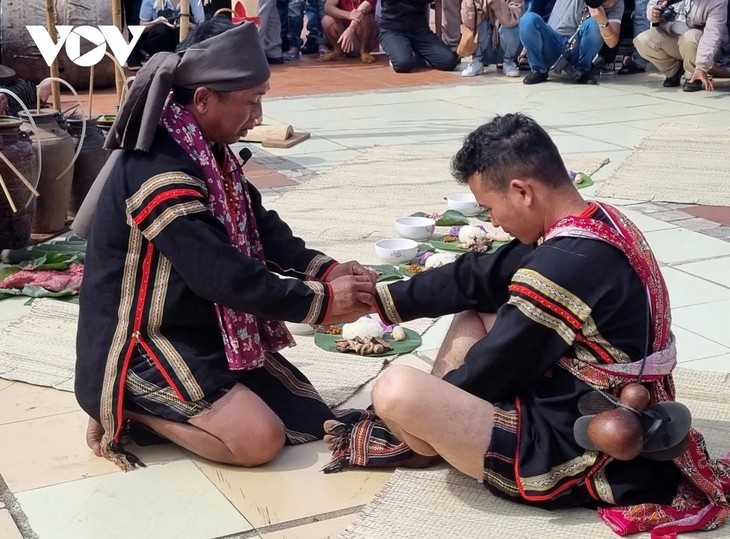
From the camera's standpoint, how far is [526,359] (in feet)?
8.14

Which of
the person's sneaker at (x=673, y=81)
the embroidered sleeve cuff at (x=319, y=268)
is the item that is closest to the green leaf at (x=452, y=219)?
the embroidered sleeve cuff at (x=319, y=268)

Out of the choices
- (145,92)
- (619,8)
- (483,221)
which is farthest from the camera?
(619,8)

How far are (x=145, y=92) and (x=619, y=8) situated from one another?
7.64m

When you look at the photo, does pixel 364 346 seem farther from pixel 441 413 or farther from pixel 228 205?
pixel 441 413

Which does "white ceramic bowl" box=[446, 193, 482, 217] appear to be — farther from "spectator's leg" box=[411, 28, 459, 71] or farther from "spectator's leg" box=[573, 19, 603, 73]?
"spectator's leg" box=[411, 28, 459, 71]

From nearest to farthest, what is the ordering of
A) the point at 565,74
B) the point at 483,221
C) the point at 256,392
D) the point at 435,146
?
the point at 256,392 < the point at 483,221 < the point at 435,146 < the point at 565,74

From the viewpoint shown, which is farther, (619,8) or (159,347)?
(619,8)

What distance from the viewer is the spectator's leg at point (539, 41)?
9.69m

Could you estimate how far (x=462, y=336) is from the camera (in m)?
2.87

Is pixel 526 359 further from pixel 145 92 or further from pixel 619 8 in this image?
pixel 619 8

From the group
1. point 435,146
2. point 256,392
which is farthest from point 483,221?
point 256,392

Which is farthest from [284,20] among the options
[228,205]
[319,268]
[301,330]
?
[228,205]

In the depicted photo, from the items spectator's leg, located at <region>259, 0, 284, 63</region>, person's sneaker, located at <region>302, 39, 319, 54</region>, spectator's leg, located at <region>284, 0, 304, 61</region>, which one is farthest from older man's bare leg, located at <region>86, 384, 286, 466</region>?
person's sneaker, located at <region>302, 39, 319, 54</region>

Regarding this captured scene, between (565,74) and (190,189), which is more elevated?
(190,189)
